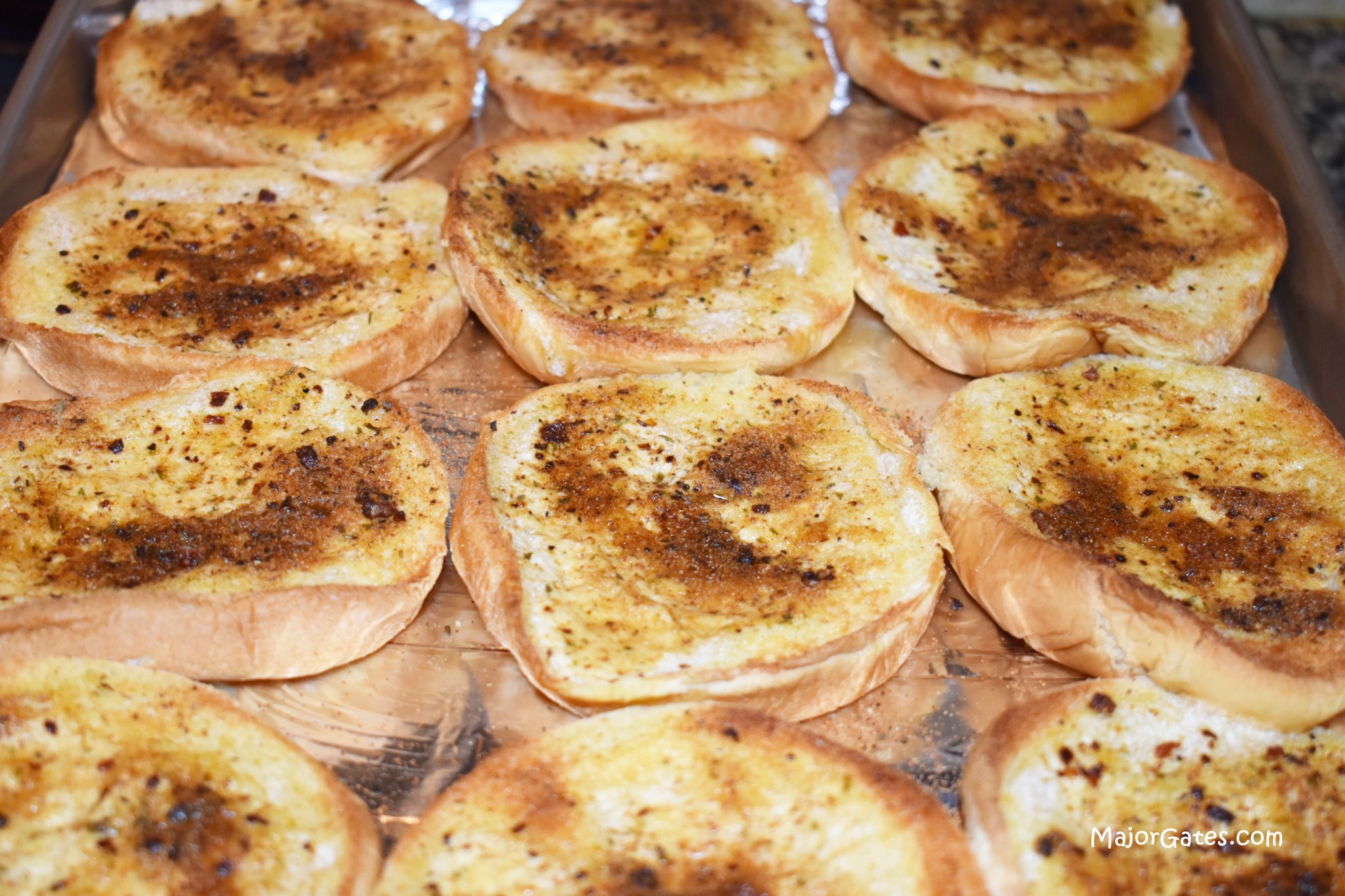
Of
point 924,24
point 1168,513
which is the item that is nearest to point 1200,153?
point 924,24

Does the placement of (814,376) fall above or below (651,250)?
below

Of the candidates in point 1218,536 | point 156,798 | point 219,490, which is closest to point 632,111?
point 219,490

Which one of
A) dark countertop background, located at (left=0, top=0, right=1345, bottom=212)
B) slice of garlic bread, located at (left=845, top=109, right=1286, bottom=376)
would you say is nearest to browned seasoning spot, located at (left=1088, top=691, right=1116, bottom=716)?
slice of garlic bread, located at (left=845, top=109, right=1286, bottom=376)

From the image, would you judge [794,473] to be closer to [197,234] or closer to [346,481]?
[346,481]

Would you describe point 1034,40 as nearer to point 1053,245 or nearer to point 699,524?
point 1053,245

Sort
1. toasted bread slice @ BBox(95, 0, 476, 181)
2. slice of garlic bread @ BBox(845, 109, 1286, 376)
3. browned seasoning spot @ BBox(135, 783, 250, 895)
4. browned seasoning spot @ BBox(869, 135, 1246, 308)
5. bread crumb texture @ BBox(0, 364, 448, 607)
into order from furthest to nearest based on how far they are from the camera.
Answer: toasted bread slice @ BBox(95, 0, 476, 181), browned seasoning spot @ BBox(869, 135, 1246, 308), slice of garlic bread @ BBox(845, 109, 1286, 376), bread crumb texture @ BBox(0, 364, 448, 607), browned seasoning spot @ BBox(135, 783, 250, 895)

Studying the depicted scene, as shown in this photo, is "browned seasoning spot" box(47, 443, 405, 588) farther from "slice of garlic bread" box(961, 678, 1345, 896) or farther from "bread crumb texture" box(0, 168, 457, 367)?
"slice of garlic bread" box(961, 678, 1345, 896)
